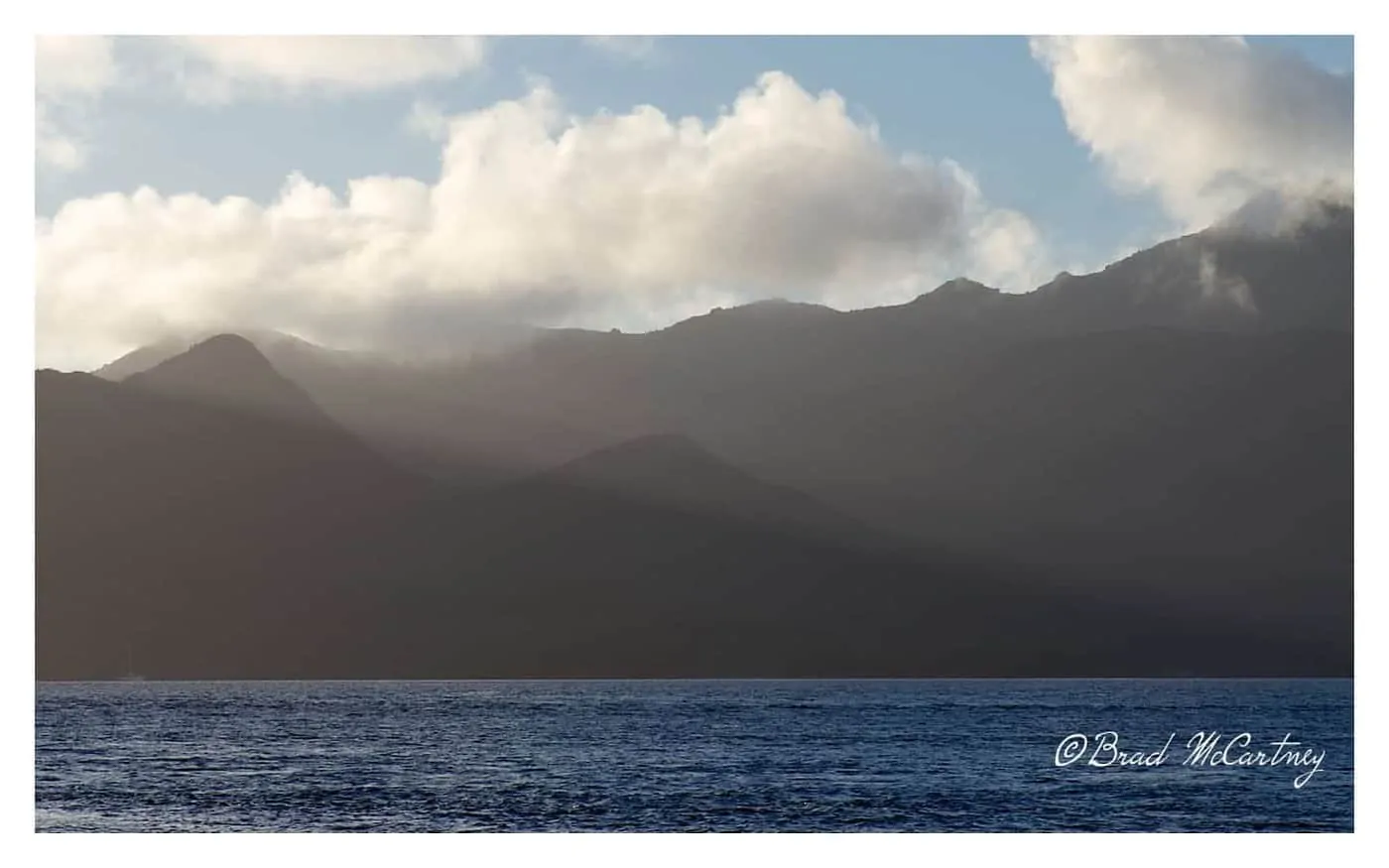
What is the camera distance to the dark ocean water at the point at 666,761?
3306cm

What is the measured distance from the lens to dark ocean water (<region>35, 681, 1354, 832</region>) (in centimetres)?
3306

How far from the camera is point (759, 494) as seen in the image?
87.1m

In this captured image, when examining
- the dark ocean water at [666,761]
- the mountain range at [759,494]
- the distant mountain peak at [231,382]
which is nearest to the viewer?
the dark ocean water at [666,761]

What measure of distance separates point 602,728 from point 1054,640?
1573 inches

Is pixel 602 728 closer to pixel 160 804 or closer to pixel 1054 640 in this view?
pixel 160 804

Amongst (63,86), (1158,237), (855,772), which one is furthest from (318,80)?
(1158,237)

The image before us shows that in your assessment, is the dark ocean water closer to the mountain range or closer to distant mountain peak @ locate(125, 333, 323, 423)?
the mountain range

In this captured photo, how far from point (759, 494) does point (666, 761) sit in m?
42.6

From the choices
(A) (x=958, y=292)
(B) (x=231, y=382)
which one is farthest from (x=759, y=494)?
(B) (x=231, y=382)

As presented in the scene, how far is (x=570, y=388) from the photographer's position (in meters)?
75.8

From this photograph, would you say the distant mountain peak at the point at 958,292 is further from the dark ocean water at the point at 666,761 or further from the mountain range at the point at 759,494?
the dark ocean water at the point at 666,761

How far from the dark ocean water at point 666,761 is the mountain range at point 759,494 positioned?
6.88m

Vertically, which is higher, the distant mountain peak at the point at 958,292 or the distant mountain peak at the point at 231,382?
the distant mountain peak at the point at 958,292

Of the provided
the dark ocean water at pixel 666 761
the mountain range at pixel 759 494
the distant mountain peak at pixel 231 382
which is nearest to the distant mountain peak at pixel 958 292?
the mountain range at pixel 759 494
